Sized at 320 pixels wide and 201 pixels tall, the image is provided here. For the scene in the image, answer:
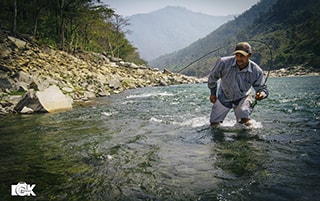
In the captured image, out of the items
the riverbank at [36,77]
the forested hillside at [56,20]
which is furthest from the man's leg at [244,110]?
the forested hillside at [56,20]

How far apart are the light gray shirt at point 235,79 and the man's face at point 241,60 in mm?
103

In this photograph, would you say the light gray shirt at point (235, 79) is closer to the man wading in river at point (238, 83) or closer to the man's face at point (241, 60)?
the man wading in river at point (238, 83)

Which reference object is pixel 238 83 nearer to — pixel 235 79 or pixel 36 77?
pixel 235 79

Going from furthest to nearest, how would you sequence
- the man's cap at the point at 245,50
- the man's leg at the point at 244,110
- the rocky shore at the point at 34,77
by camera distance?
the rocky shore at the point at 34,77
the man's leg at the point at 244,110
the man's cap at the point at 245,50

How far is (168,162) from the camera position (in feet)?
15.0

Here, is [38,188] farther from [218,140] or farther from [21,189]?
[218,140]

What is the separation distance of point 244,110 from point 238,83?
0.72 meters

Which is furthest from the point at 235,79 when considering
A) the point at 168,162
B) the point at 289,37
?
the point at 289,37

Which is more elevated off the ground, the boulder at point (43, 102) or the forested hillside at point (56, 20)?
the forested hillside at point (56, 20)

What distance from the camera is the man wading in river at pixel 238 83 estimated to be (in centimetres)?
655

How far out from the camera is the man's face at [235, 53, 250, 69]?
6258mm

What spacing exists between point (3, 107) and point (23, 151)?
28.2 feet

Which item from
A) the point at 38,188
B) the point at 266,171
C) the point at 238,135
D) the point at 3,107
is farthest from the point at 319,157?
the point at 3,107

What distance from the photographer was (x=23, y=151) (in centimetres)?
551
